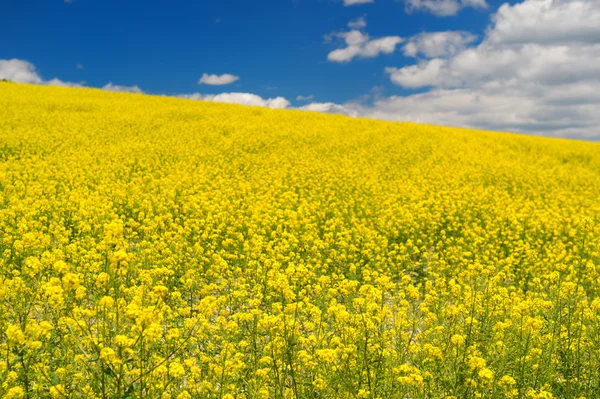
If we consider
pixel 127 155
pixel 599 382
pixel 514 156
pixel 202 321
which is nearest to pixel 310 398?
pixel 202 321

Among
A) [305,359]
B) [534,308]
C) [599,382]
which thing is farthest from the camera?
[534,308]

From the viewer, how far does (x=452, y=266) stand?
938 cm

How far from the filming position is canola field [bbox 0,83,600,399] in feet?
13.5

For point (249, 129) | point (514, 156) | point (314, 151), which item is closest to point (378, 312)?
point (314, 151)

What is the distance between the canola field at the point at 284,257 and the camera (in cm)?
411

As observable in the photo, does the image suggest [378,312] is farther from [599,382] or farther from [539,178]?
[539,178]

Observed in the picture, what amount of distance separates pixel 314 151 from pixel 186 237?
491 inches

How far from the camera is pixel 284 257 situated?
789 centimetres

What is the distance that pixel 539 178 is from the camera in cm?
1923

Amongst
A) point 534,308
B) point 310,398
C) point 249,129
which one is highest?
point 249,129

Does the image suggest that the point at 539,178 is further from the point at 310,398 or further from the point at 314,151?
the point at 310,398

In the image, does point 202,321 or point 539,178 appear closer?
point 202,321

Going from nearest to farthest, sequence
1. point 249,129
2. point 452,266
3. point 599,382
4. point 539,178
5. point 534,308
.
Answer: point 599,382 → point 534,308 → point 452,266 → point 539,178 → point 249,129

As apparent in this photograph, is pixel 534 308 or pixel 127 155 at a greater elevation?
pixel 127 155
